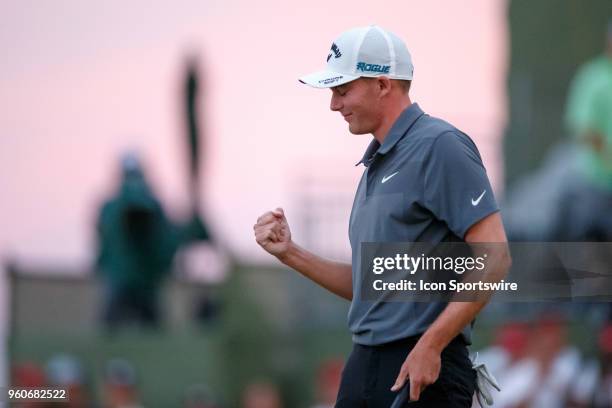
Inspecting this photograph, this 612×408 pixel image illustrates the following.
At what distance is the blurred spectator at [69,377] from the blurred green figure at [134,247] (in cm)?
48

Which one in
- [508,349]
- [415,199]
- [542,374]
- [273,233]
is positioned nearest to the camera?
[415,199]

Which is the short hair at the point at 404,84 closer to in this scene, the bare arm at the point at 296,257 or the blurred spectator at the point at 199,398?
the bare arm at the point at 296,257

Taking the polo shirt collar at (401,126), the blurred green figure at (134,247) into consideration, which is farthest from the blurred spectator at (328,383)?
the polo shirt collar at (401,126)

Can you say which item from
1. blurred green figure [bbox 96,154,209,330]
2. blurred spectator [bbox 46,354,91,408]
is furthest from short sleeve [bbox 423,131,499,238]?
blurred green figure [bbox 96,154,209,330]

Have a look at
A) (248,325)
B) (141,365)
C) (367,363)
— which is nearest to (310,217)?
(248,325)

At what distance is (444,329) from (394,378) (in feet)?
1.05

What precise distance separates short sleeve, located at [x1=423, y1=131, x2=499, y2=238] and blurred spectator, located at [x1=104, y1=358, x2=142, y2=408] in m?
7.32

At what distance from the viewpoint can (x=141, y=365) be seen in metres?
13.4

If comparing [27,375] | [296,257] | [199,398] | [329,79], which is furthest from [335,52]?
[27,375]

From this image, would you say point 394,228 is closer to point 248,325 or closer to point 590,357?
point 590,357

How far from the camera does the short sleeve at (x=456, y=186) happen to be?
5133mm

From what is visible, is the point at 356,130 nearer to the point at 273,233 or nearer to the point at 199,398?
the point at 273,233

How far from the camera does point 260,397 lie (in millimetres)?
12508

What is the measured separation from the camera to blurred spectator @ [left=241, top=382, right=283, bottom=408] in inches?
491
